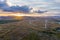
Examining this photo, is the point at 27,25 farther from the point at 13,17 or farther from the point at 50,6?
the point at 50,6

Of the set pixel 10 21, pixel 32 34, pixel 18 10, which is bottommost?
pixel 32 34

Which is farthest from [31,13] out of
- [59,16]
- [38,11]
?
[59,16]

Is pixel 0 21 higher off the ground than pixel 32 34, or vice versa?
pixel 0 21

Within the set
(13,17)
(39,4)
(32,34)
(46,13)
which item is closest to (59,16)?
(46,13)

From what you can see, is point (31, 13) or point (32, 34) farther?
point (31, 13)

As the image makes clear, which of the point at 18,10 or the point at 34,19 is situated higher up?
the point at 18,10

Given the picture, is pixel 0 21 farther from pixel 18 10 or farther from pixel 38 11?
pixel 38 11
